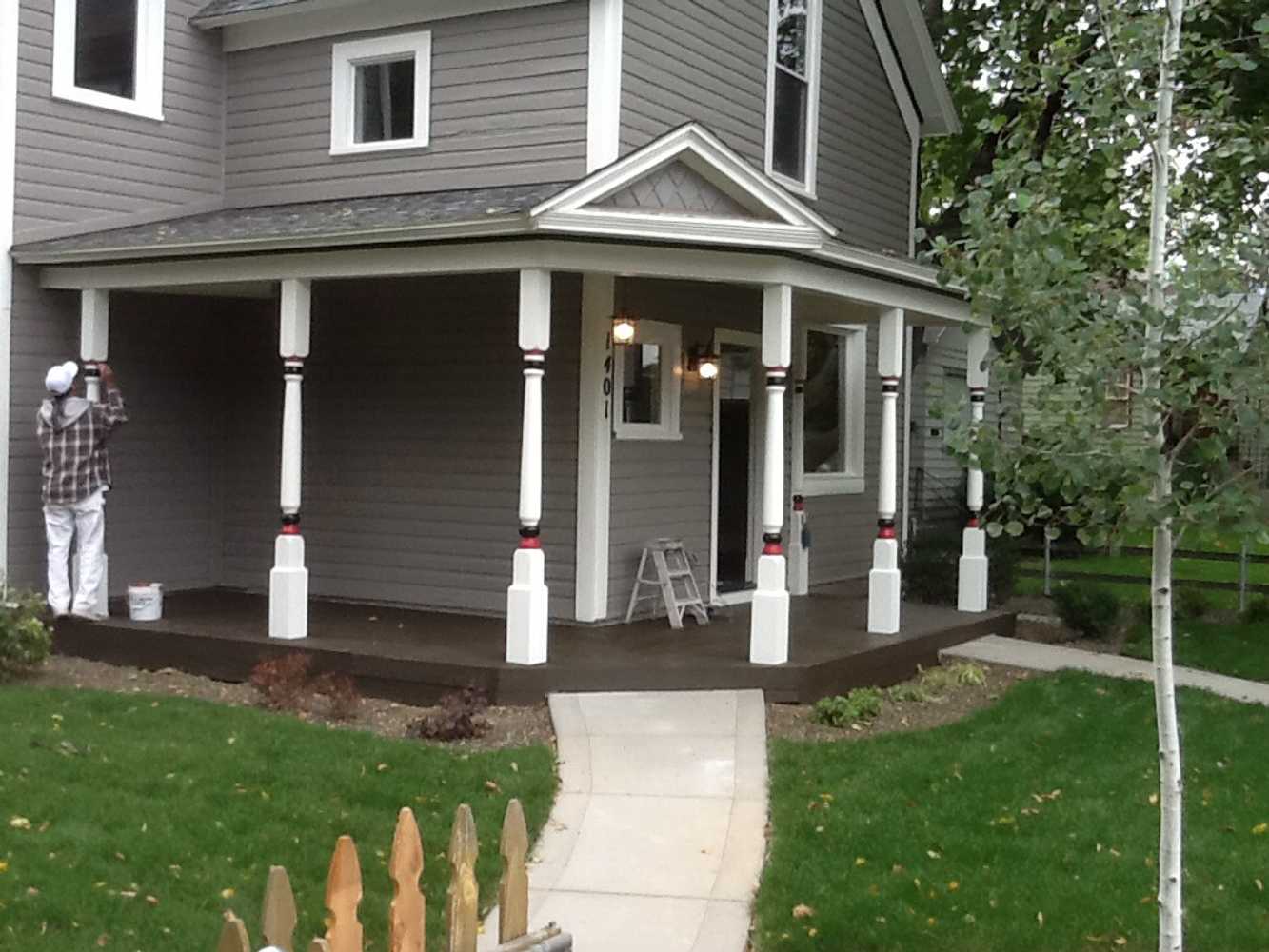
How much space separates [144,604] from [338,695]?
2735 mm

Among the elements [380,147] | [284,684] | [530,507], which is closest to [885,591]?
[530,507]

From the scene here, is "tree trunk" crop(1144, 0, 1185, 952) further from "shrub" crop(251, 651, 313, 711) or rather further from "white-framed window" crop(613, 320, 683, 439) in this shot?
"white-framed window" crop(613, 320, 683, 439)

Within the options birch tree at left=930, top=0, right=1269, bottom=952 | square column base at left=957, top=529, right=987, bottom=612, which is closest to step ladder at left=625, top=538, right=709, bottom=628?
square column base at left=957, top=529, right=987, bottom=612

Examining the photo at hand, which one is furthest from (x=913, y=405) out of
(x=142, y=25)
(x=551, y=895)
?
(x=551, y=895)

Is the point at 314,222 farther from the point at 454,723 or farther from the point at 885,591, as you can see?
the point at 885,591

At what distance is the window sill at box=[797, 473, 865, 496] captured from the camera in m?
13.7

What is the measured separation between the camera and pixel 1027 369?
4590 mm

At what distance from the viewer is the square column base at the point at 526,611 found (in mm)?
8703

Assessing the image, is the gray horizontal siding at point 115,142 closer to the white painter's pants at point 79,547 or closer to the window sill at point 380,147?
the window sill at point 380,147

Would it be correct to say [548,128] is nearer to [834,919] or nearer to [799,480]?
[799,480]

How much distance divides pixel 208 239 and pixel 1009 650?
6554mm

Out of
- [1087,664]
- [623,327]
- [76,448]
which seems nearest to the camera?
[76,448]

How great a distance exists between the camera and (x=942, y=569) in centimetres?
1272

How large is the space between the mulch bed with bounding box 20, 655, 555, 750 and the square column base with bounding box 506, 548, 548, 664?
1.19 feet
